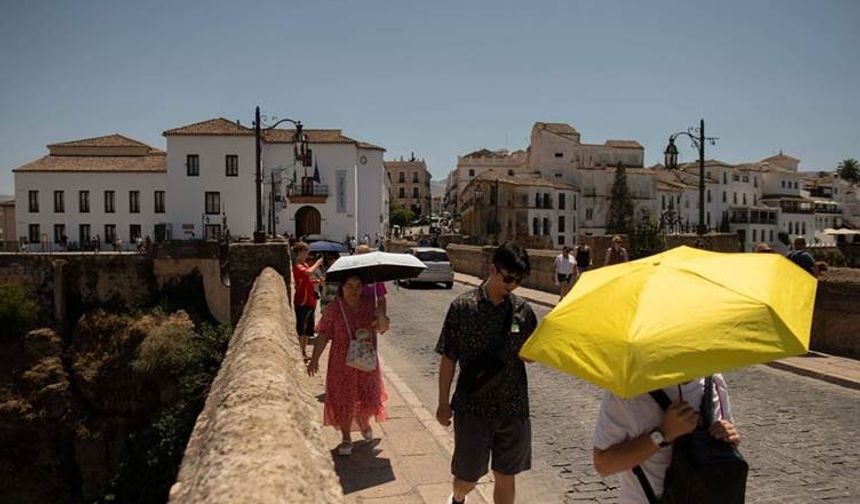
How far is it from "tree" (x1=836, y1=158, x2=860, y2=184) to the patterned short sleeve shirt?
5133 inches

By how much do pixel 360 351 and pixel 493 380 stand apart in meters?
2.12

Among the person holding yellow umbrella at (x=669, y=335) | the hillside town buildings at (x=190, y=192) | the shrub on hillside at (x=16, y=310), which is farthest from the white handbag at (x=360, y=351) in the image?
the hillside town buildings at (x=190, y=192)

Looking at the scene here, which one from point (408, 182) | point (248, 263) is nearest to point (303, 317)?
point (248, 263)

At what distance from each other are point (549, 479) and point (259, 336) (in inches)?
111

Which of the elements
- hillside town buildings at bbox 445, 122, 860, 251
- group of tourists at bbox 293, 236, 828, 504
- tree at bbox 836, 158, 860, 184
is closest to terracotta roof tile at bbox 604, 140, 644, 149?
hillside town buildings at bbox 445, 122, 860, 251

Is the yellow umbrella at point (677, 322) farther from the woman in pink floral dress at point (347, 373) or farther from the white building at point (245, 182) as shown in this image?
the white building at point (245, 182)

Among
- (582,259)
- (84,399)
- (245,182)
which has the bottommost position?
(84,399)

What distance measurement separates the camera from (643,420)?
279 cm

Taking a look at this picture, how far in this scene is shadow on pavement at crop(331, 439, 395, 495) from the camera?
18.0ft

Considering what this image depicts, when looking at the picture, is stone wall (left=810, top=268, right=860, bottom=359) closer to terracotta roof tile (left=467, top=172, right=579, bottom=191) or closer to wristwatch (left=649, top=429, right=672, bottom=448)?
wristwatch (left=649, top=429, right=672, bottom=448)

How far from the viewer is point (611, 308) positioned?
2.73 m

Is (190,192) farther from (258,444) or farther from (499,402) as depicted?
(258,444)

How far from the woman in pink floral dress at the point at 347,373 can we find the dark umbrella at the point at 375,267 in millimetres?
111

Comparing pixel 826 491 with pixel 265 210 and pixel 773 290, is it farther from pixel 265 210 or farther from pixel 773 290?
pixel 265 210
